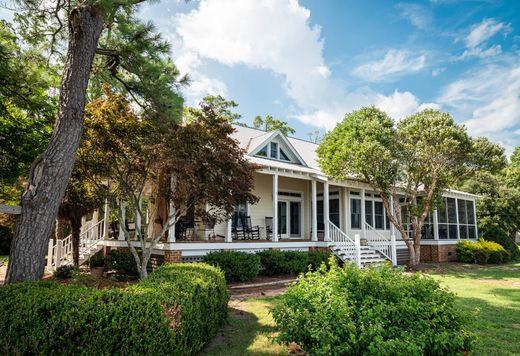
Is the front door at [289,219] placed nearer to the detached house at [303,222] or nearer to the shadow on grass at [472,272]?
the detached house at [303,222]

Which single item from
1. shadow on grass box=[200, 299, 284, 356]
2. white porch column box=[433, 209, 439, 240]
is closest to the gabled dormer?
white porch column box=[433, 209, 439, 240]

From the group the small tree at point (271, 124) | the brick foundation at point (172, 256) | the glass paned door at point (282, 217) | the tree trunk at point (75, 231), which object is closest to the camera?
the brick foundation at point (172, 256)

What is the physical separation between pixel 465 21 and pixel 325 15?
4.55 meters

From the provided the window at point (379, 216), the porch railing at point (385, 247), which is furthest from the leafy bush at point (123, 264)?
the window at point (379, 216)

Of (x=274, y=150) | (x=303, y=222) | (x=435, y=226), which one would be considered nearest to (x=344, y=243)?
(x=303, y=222)

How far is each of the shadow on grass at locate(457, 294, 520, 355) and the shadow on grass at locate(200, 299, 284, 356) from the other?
2.82 m

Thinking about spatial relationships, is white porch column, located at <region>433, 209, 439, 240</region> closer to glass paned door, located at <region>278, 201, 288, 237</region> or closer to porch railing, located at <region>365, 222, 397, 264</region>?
porch railing, located at <region>365, 222, 397, 264</region>

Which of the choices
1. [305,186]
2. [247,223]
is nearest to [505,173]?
[305,186]

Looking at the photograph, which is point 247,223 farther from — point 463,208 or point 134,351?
A: point 463,208

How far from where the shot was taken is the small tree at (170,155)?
26.7 ft

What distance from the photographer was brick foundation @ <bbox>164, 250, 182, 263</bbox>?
10.2 metres

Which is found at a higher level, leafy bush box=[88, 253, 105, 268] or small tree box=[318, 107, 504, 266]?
small tree box=[318, 107, 504, 266]

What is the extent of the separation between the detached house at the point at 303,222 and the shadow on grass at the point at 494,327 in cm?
594

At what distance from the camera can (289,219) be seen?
16.5m
